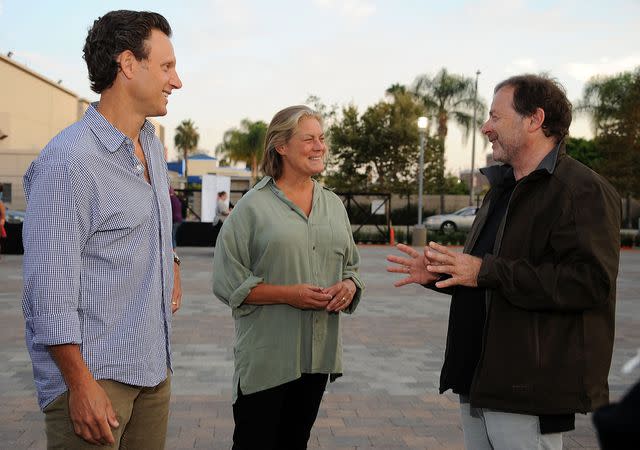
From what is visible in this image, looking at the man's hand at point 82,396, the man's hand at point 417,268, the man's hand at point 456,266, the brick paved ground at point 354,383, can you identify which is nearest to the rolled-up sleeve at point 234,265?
the man's hand at point 417,268

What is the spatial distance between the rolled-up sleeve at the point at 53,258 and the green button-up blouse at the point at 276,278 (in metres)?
1.22

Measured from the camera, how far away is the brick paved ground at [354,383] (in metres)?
4.91

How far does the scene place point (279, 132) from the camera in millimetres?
3508

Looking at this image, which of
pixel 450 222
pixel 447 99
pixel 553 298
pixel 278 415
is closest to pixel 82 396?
pixel 278 415

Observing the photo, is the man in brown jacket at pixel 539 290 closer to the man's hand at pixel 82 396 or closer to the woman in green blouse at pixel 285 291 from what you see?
the woman in green blouse at pixel 285 291

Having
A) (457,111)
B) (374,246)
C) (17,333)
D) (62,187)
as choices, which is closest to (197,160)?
(457,111)

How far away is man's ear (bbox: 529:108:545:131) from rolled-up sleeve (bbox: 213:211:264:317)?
4.31ft

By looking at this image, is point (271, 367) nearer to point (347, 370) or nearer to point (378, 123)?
point (347, 370)

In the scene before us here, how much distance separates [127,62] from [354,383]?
4472mm

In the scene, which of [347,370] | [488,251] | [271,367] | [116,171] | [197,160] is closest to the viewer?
[116,171]

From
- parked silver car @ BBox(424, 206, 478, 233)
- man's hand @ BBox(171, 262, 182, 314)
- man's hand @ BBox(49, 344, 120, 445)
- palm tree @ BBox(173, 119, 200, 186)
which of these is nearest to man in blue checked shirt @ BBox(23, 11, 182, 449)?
man's hand @ BBox(49, 344, 120, 445)

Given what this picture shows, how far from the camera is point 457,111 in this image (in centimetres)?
4978

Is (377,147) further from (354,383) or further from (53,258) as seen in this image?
(53,258)

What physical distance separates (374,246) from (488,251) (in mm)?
23412
